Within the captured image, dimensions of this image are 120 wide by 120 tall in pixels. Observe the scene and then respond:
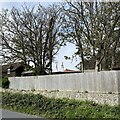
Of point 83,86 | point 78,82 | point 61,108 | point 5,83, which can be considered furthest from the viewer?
point 5,83

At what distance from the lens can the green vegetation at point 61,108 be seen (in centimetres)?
1634

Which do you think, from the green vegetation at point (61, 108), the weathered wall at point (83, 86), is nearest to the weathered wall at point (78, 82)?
the weathered wall at point (83, 86)

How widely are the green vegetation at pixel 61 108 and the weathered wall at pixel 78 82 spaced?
166 cm

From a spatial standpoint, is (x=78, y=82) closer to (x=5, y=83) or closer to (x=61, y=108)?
(x=61, y=108)

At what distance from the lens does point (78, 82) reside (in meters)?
23.9

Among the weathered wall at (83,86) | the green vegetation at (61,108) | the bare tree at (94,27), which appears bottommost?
the green vegetation at (61,108)

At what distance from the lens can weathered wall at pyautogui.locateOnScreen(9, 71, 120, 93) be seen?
1984 centimetres

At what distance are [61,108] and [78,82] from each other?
5.04 m

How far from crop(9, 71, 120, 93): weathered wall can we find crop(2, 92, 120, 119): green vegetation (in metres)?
1.66

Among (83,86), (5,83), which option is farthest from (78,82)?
(5,83)

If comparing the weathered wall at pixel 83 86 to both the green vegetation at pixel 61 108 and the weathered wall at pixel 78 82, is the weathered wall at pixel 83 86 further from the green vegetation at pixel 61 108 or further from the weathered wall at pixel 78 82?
the green vegetation at pixel 61 108

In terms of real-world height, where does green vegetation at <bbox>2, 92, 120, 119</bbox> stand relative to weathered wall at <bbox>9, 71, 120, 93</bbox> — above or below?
below

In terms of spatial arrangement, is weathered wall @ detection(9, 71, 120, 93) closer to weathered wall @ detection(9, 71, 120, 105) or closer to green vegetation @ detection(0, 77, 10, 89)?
weathered wall @ detection(9, 71, 120, 105)

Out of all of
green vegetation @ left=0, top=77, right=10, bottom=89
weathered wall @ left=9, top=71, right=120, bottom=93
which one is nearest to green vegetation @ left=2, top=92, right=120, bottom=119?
weathered wall @ left=9, top=71, right=120, bottom=93
